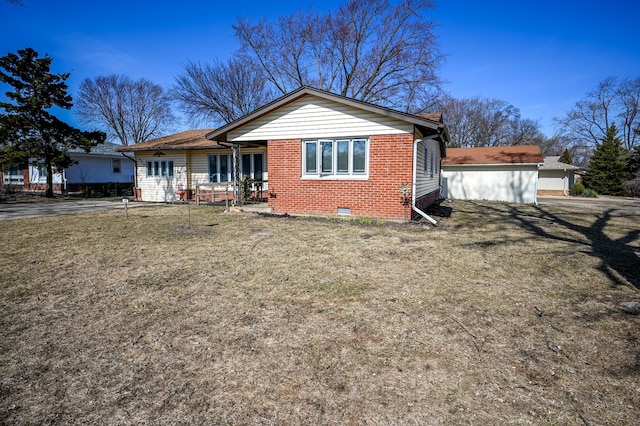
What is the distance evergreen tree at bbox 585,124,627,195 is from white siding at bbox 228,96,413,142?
112 feet

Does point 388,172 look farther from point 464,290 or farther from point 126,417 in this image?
point 126,417

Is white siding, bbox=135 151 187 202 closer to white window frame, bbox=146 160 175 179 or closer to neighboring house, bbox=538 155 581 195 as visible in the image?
white window frame, bbox=146 160 175 179

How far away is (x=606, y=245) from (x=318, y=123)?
8180mm

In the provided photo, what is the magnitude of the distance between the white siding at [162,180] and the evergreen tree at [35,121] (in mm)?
5908

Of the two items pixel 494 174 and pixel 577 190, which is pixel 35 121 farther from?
pixel 577 190

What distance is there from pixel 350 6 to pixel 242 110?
1301 centimetres

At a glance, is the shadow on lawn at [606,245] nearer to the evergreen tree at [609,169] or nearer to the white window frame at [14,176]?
the evergreen tree at [609,169]

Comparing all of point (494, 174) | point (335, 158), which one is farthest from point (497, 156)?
point (335, 158)

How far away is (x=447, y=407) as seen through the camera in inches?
93.8

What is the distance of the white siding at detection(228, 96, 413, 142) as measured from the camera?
10.1 m

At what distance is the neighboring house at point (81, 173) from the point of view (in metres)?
26.9

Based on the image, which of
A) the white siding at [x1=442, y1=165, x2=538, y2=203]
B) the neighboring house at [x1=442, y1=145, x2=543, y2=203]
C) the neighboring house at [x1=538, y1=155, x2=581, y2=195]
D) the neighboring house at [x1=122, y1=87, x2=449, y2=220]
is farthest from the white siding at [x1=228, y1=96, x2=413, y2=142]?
the neighboring house at [x1=538, y1=155, x2=581, y2=195]

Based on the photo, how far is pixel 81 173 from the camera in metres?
27.8

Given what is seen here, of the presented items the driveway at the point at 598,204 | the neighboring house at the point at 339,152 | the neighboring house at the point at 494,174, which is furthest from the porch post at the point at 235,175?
the driveway at the point at 598,204
